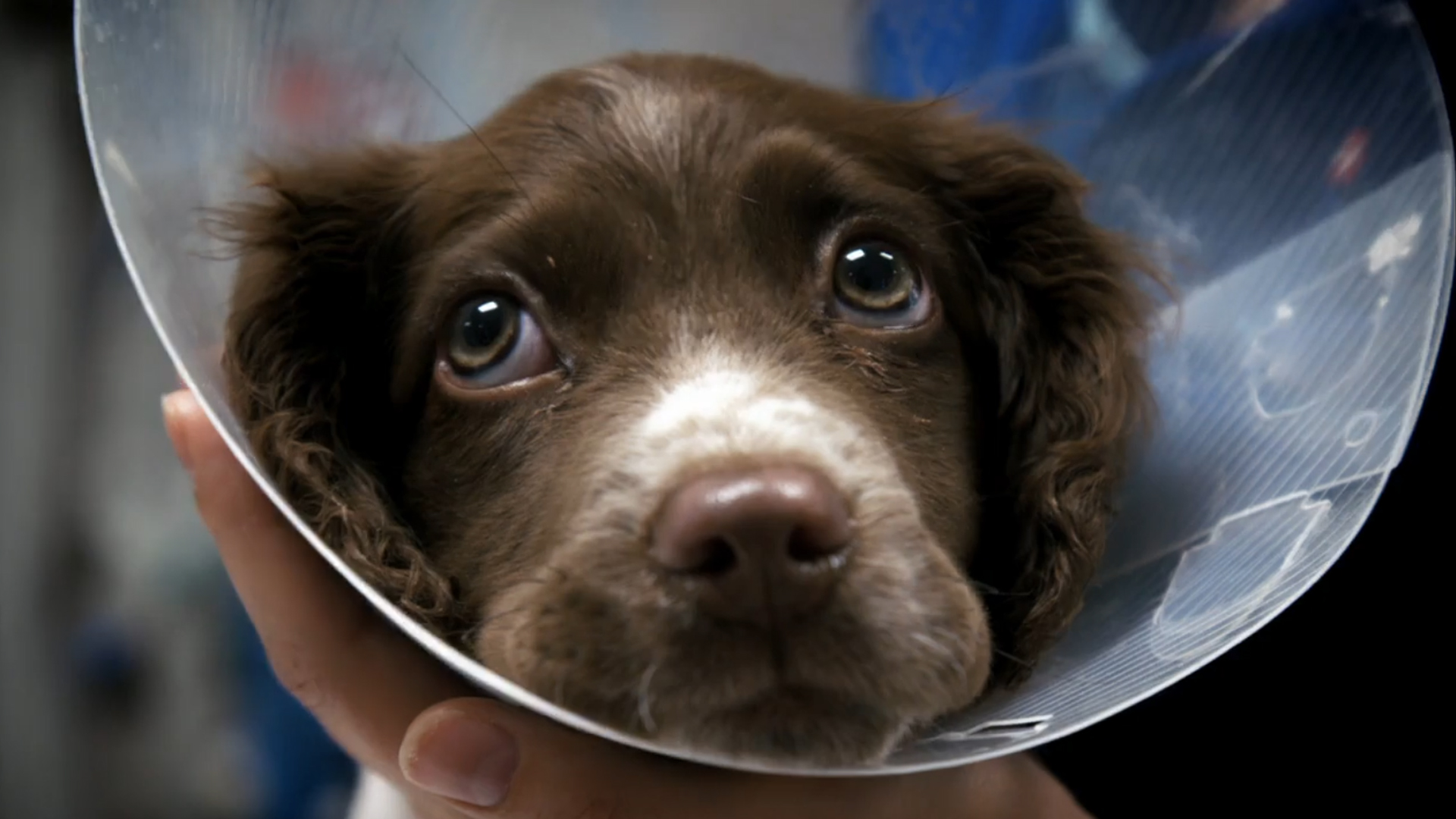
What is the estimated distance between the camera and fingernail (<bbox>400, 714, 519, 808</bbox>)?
4.58 ft

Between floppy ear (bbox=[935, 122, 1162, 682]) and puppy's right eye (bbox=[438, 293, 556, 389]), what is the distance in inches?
28.9

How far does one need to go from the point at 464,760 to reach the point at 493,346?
2.04 feet

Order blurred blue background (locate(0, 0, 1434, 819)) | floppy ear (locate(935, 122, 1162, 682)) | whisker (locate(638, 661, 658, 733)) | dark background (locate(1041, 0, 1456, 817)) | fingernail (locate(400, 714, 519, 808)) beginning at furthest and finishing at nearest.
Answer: dark background (locate(1041, 0, 1456, 817)) < blurred blue background (locate(0, 0, 1434, 819)) < floppy ear (locate(935, 122, 1162, 682)) < fingernail (locate(400, 714, 519, 808)) < whisker (locate(638, 661, 658, 733))

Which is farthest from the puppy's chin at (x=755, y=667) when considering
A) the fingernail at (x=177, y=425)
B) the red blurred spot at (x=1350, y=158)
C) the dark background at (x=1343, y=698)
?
the dark background at (x=1343, y=698)

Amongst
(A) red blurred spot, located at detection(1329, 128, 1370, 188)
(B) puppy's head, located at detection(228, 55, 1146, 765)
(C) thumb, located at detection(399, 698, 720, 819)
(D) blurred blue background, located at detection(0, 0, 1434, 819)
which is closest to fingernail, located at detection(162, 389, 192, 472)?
(B) puppy's head, located at detection(228, 55, 1146, 765)

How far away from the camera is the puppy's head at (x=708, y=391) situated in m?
1.26

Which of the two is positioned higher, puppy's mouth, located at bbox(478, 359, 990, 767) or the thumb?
puppy's mouth, located at bbox(478, 359, 990, 767)

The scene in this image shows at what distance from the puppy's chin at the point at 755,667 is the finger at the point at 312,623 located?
0.31 metres

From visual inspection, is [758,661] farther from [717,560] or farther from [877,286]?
[877,286]

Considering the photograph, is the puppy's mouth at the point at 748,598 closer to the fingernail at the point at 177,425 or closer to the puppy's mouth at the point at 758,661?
the puppy's mouth at the point at 758,661

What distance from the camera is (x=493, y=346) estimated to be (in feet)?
5.69

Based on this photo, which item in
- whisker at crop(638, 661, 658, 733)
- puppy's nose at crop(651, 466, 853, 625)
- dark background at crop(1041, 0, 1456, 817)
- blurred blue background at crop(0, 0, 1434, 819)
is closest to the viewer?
puppy's nose at crop(651, 466, 853, 625)

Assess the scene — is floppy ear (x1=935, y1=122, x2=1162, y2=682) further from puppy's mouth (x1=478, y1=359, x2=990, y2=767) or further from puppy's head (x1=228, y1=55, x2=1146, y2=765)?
puppy's mouth (x1=478, y1=359, x2=990, y2=767)

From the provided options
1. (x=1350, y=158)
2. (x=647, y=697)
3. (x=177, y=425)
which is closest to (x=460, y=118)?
(x=177, y=425)
